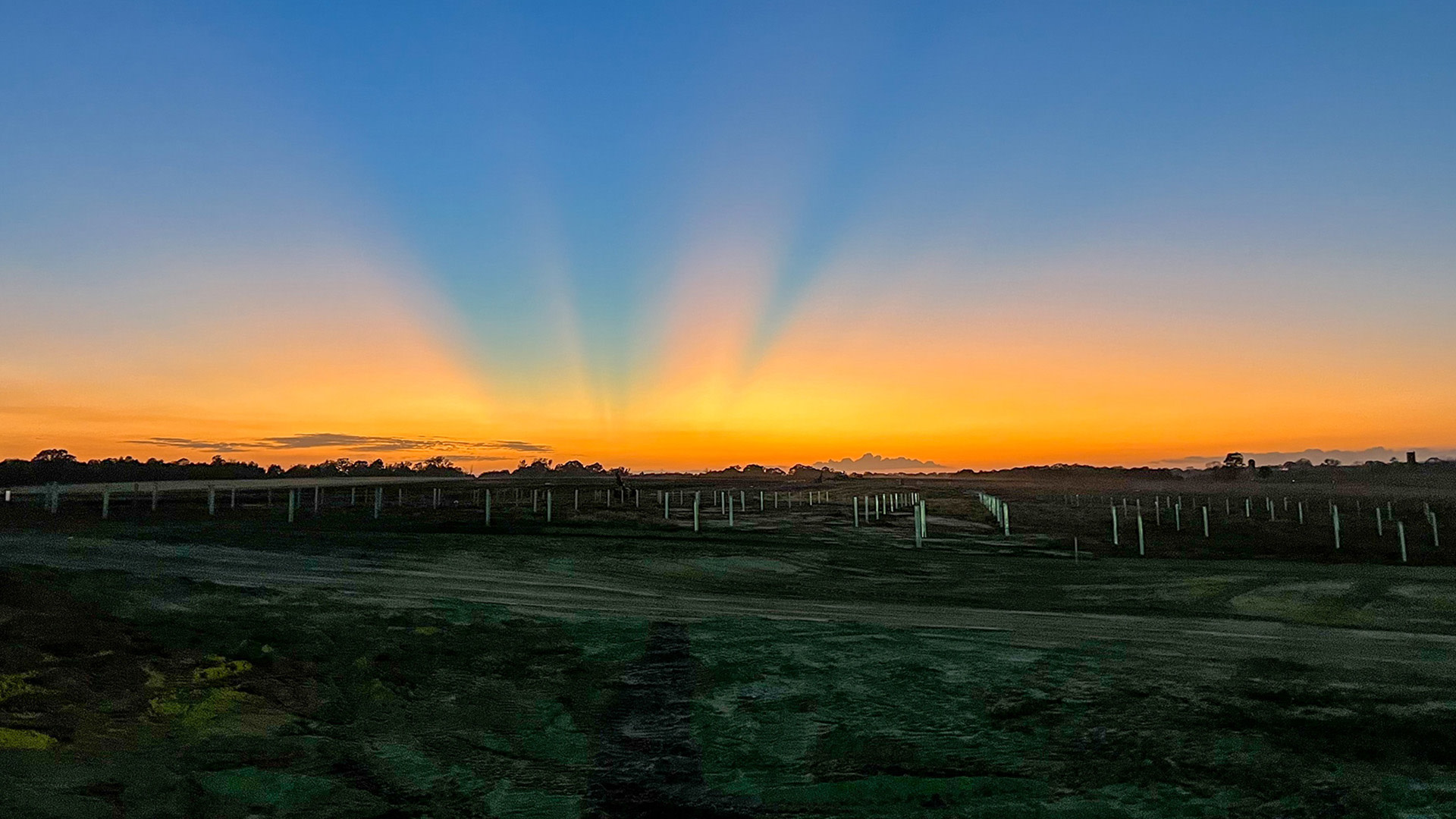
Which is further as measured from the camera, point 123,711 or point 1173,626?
point 1173,626

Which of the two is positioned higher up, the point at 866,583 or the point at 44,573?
the point at 44,573

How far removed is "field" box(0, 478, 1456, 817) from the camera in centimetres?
653

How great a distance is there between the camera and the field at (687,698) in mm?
6531

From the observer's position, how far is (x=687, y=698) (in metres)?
9.23

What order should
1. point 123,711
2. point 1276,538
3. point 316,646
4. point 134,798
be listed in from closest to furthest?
point 134,798 → point 123,711 → point 316,646 → point 1276,538

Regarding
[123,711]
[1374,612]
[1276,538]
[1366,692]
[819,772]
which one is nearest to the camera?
[819,772]

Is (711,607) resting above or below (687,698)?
→ below

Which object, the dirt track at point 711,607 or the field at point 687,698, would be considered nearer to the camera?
the field at point 687,698

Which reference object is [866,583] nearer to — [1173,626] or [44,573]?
[1173,626]

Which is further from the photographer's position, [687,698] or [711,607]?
[711,607]

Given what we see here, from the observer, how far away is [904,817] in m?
6.24

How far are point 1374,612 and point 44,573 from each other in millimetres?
26252

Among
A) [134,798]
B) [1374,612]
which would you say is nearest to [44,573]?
[134,798]

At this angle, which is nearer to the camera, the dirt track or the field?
the field
